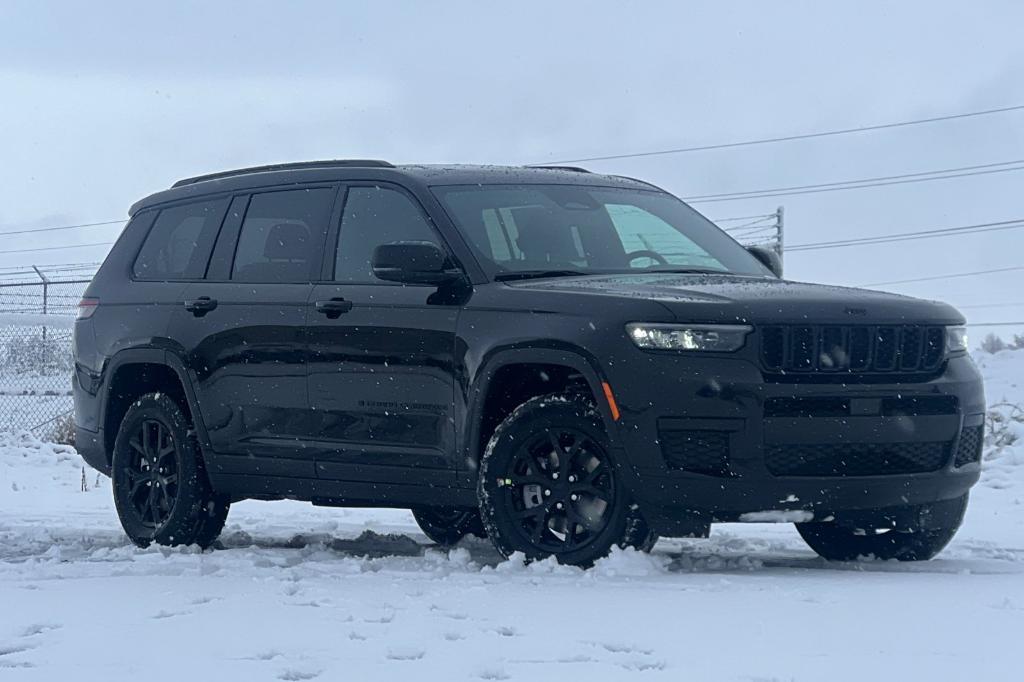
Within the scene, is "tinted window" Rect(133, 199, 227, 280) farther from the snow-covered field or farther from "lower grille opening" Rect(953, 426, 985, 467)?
"lower grille opening" Rect(953, 426, 985, 467)

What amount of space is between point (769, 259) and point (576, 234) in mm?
1264

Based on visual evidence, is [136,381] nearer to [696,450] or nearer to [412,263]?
[412,263]

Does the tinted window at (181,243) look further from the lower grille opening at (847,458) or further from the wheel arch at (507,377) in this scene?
the lower grille opening at (847,458)

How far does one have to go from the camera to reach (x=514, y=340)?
6887 millimetres

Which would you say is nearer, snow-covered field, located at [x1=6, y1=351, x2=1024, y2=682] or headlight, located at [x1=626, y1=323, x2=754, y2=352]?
snow-covered field, located at [x1=6, y1=351, x2=1024, y2=682]

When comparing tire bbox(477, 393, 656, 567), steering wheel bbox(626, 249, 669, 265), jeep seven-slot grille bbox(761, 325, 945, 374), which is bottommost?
tire bbox(477, 393, 656, 567)

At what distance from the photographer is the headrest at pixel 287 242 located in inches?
322

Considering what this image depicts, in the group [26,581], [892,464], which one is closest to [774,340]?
[892,464]

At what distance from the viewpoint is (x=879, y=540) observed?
25.2 ft

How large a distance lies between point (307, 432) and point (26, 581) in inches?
60.8

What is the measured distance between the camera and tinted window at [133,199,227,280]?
885 cm

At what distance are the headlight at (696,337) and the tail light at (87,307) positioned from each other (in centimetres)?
413

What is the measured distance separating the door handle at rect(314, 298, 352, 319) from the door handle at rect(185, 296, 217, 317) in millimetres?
899

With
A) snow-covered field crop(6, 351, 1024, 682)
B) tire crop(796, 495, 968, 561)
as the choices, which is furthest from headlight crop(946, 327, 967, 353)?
snow-covered field crop(6, 351, 1024, 682)
